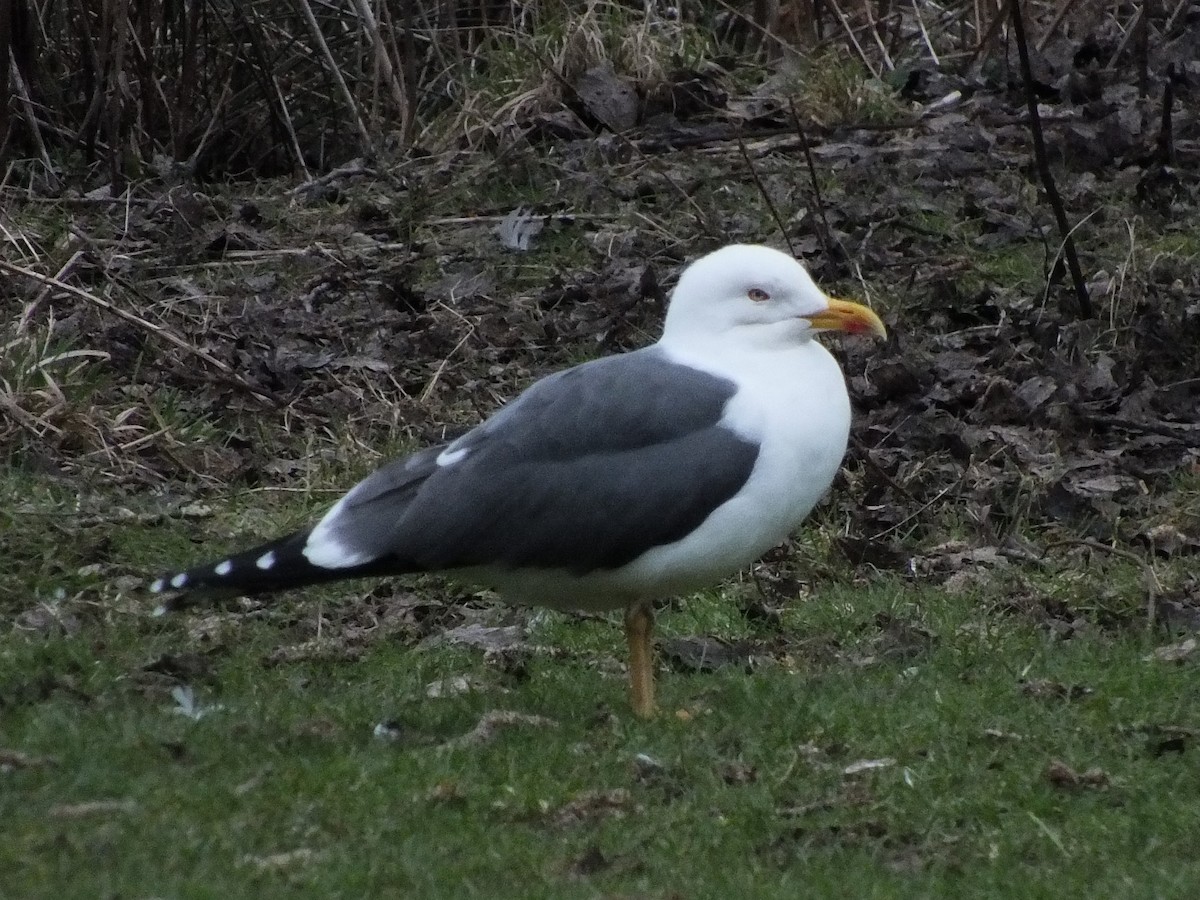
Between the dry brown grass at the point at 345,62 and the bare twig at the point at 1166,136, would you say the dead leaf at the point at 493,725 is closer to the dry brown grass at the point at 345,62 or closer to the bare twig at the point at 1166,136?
the bare twig at the point at 1166,136

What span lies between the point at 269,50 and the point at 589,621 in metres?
6.30

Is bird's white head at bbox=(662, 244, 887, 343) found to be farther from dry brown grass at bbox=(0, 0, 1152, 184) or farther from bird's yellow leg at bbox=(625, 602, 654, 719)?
dry brown grass at bbox=(0, 0, 1152, 184)

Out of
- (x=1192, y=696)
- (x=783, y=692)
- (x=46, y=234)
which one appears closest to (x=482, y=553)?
(x=783, y=692)

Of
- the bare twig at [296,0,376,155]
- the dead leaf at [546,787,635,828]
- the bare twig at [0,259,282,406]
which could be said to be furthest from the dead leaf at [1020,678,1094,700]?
the bare twig at [296,0,376,155]

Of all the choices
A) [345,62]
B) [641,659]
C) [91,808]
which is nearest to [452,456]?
[641,659]

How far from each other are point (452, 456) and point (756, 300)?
3.11 feet

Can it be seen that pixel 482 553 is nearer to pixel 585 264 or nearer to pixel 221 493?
pixel 221 493

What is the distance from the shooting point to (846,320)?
18.2 ft

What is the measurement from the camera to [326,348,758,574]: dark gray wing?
16.9ft

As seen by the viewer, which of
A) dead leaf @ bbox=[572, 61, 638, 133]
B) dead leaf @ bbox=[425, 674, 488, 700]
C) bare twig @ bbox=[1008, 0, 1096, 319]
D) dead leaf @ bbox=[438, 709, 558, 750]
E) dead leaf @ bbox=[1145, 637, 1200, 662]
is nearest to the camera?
dead leaf @ bbox=[438, 709, 558, 750]

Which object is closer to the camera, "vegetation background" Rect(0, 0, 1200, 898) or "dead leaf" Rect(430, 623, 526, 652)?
"vegetation background" Rect(0, 0, 1200, 898)

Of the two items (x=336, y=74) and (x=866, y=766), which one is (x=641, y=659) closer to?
(x=866, y=766)

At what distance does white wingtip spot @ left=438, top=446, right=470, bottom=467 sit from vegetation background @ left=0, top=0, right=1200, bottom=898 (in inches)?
26.3

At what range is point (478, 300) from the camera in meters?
9.70
